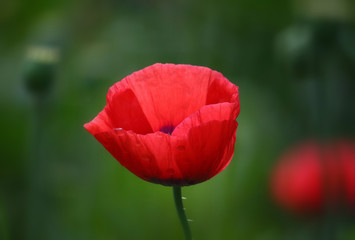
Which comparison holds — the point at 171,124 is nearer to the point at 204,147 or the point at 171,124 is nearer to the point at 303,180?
the point at 204,147

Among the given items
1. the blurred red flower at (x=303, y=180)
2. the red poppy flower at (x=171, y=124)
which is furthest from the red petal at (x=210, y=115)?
the blurred red flower at (x=303, y=180)

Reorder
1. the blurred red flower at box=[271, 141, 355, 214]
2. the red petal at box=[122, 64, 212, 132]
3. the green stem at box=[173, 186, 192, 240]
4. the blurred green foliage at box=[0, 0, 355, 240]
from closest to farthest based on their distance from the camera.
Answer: the green stem at box=[173, 186, 192, 240]
the red petal at box=[122, 64, 212, 132]
the blurred green foliage at box=[0, 0, 355, 240]
the blurred red flower at box=[271, 141, 355, 214]

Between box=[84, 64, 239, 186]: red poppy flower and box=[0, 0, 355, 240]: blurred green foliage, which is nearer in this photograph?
box=[84, 64, 239, 186]: red poppy flower

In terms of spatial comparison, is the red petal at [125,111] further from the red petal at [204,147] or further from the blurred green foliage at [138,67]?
the blurred green foliage at [138,67]

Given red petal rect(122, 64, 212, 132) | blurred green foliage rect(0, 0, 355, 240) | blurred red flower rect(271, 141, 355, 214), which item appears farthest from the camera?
blurred red flower rect(271, 141, 355, 214)

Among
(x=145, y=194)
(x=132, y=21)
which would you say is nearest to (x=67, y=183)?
(x=145, y=194)

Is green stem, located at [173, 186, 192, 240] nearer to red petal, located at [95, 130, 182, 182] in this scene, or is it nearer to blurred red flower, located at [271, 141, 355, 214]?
red petal, located at [95, 130, 182, 182]

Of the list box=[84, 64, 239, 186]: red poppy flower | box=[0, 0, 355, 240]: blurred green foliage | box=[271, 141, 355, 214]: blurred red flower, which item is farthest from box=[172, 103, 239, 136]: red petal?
box=[271, 141, 355, 214]: blurred red flower

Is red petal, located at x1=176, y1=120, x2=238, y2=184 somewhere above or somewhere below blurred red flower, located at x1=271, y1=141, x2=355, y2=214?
above
